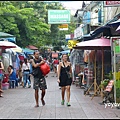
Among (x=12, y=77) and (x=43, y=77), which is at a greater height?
(x=43, y=77)

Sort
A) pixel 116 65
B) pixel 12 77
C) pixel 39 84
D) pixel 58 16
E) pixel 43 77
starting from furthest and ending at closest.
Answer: pixel 58 16
pixel 12 77
pixel 116 65
pixel 43 77
pixel 39 84

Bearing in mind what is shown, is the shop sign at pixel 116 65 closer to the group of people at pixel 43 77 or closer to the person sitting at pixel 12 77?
the group of people at pixel 43 77

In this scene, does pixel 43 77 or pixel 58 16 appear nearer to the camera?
pixel 43 77

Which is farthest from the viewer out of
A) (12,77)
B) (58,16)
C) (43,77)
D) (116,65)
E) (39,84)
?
(58,16)

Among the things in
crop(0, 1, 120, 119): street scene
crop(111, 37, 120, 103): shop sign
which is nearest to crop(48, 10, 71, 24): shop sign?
crop(0, 1, 120, 119): street scene

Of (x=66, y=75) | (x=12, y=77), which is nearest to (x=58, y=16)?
(x=12, y=77)

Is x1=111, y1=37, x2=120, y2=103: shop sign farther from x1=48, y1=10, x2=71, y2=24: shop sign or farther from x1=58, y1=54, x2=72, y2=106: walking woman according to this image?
x1=48, y1=10, x2=71, y2=24: shop sign

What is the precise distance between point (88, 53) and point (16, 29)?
41.4 feet

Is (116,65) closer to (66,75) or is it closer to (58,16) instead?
(66,75)

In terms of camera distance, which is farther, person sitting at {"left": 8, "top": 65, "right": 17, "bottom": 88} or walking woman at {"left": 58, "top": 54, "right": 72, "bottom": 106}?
person sitting at {"left": 8, "top": 65, "right": 17, "bottom": 88}

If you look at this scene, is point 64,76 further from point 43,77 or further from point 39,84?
point 39,84

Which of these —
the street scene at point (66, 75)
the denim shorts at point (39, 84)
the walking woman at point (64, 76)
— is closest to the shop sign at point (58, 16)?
the street scene at point (66, 75)

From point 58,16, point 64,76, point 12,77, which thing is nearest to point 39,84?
point 64,76

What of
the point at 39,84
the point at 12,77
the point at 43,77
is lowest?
the point at 12,77
